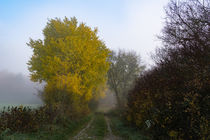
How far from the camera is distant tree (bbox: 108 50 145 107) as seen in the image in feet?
96.3

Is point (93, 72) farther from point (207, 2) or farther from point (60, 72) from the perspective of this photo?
point (207, 2)

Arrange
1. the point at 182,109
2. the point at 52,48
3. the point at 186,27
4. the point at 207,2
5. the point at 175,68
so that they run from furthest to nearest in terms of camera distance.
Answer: the point at 52,48, the point at 186,27, the point at 207,2, the point at 175,68, the point at 182,109

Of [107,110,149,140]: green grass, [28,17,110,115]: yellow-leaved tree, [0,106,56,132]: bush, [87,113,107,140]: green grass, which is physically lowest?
[107,110,149,140]: green grass

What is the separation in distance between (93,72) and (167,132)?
27.4 feet

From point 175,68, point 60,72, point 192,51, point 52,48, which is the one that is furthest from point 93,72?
point 192,51

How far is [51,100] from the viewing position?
11570mm

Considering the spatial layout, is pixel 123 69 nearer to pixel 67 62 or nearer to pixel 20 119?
pixel 67 62

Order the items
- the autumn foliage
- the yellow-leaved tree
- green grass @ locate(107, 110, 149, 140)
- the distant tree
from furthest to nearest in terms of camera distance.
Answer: the distant tree < the yellow-leaved tree < green grass @ locate(107, 110, 149, 140) < the autumn foliage

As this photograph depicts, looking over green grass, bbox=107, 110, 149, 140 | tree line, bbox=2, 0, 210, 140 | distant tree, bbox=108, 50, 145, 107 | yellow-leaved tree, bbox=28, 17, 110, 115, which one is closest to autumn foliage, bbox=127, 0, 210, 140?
tree line, bbox=2, 0, 210, 140

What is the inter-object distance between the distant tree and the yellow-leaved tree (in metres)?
15.4

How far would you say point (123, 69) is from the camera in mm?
29594

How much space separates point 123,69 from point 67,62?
61.9 feet

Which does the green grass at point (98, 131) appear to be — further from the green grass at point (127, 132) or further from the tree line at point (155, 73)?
the tree line at point (155, 73)

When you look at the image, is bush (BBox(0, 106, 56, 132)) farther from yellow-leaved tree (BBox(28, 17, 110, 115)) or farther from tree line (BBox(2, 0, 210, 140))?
yellow-leaved tree (BBox(28, 17, 110, 115))
